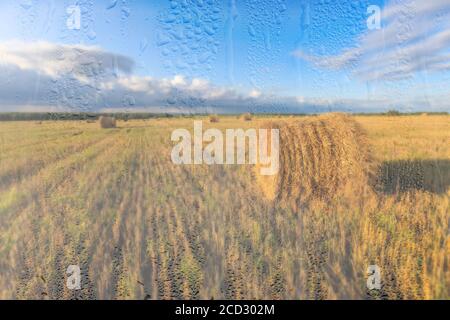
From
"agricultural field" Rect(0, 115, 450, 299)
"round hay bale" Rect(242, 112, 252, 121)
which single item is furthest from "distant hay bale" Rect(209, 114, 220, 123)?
"agricultural field" Rect(0, 115, 450, 299)

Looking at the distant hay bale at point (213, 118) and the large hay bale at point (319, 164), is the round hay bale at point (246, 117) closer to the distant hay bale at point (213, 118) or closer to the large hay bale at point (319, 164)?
the distant hay bale at point (213, 118)

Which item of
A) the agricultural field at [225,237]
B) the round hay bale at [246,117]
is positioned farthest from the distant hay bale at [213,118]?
the agricultural field at [225,237]

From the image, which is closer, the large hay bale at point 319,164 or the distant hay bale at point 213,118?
the large hay bale at point 319,164

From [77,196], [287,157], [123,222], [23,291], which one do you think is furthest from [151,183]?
[23,291]

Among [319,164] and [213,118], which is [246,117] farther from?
[319,164]

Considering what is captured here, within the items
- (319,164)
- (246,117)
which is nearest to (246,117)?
(246,117)

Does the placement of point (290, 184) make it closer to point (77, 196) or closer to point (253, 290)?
point (253, 290)

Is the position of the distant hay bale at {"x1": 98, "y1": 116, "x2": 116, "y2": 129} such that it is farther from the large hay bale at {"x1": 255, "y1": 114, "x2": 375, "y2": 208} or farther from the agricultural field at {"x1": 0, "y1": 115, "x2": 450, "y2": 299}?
the large hay bale at {"x1": 255, "y1": 114, "x2": 375, "y2": 208}
